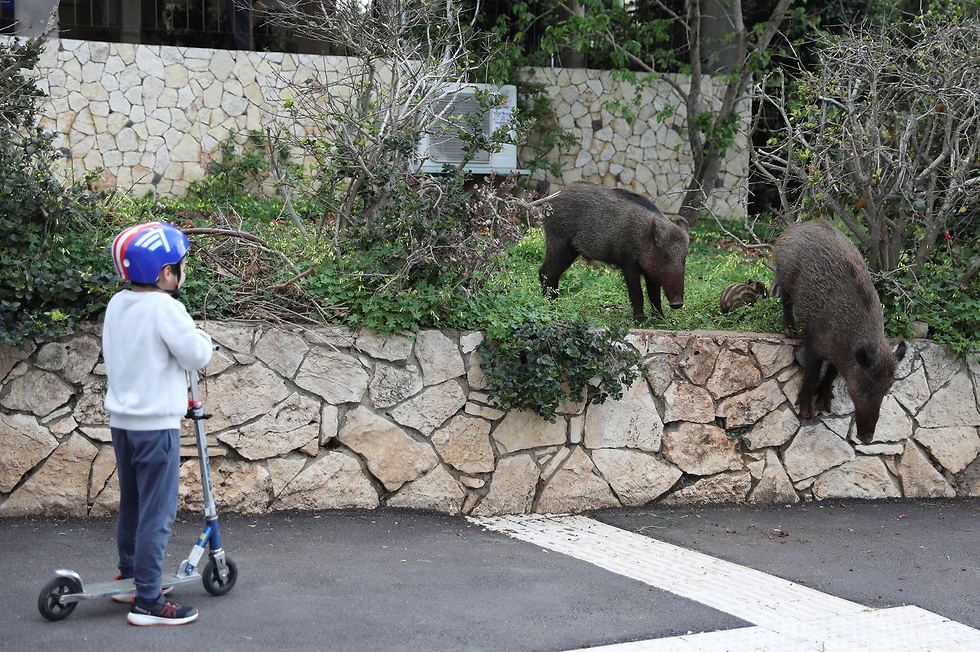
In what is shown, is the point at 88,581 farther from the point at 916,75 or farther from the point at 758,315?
the point at 916,75

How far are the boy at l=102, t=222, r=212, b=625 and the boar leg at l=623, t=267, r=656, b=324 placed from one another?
4.67 metres

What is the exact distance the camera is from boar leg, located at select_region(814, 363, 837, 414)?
8.00m

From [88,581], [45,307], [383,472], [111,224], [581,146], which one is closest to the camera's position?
[88,581]

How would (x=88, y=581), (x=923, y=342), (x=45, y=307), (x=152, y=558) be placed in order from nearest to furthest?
1. (x=152, y=558)
2. (x=88, y=581)
3. (x=45, y=307)
4. (x=923, y=342)

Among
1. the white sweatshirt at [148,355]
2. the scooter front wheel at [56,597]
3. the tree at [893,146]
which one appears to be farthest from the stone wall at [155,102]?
the scooter front wheel at [56,597]

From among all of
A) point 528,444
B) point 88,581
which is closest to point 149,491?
point 88,581

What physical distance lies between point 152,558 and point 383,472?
259 cm

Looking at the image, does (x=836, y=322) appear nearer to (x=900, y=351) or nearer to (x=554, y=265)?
(x=900, y=351)

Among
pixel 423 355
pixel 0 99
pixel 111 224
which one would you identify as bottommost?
pixel 423 355

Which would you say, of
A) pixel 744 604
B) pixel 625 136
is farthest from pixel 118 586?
pixel 625 136

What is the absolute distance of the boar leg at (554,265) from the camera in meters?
9.16

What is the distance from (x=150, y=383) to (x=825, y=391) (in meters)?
5.48

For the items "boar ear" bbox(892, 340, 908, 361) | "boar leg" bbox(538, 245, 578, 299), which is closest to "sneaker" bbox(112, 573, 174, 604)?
"boar leg" bbox(538, 245, 578, 299)

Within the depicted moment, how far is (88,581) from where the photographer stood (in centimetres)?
524
